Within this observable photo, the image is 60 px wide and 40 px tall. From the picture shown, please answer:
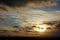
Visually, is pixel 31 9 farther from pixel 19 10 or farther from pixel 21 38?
pixel 21 38

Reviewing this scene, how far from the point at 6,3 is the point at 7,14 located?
13cm

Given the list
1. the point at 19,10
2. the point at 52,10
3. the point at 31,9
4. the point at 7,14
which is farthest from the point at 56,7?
the point at 7,14

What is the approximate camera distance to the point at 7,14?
2010 millimetres

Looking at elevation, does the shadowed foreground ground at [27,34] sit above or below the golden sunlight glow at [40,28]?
below

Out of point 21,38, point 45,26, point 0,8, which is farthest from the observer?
point 0,8

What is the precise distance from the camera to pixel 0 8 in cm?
204

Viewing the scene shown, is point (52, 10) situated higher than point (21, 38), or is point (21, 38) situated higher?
point (52, 10)

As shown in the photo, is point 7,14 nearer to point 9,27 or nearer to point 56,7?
point 9,27

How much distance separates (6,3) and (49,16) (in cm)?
48

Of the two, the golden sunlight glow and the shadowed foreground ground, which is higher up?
the golden sunlight glow

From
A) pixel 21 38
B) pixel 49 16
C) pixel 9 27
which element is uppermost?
pixel 49 16

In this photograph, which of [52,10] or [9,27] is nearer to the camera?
[9,27]

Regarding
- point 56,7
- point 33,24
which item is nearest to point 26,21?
point 33,24

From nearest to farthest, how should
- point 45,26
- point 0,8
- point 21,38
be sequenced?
1. point 21,38
2. point 45,26
3. point 0,8
